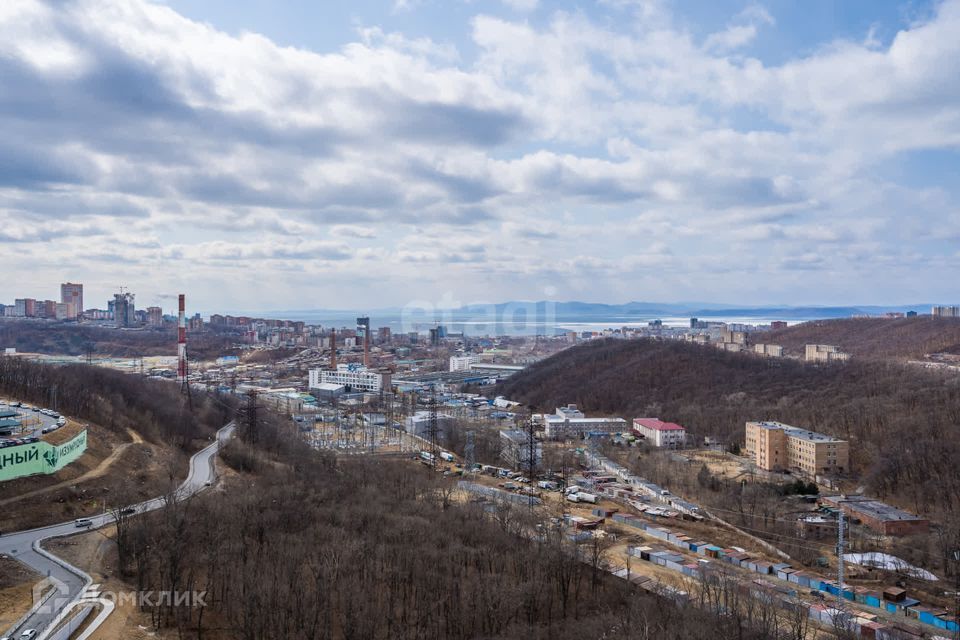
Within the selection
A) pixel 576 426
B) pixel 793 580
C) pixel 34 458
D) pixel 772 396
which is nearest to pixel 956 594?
pixel 793 580

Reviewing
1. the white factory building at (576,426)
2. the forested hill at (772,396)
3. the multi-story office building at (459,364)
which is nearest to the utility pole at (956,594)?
the forested hill at (772,396)

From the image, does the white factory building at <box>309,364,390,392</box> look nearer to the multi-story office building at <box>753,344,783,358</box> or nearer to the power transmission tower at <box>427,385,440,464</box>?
the power transmission tower at <box>427,385,440,464</box>

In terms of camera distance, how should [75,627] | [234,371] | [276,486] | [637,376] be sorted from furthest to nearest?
[234,371], [637,376], [276,486], [75,627]

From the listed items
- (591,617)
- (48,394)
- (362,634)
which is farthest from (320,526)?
(48,394)

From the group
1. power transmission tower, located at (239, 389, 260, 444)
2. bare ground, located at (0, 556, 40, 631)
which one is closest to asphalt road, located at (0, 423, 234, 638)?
bare ground, located at (0, 556, 40, 631)

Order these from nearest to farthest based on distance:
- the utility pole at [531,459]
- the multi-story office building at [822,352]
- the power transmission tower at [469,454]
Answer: the utility pole at [531,459], the power transmission tower at [469,454], the multi-story office building at [822,352]

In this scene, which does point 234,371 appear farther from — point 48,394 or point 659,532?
point 659,532

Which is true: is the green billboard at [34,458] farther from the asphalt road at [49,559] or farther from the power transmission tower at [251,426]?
the power transmission tower at [251,426]
